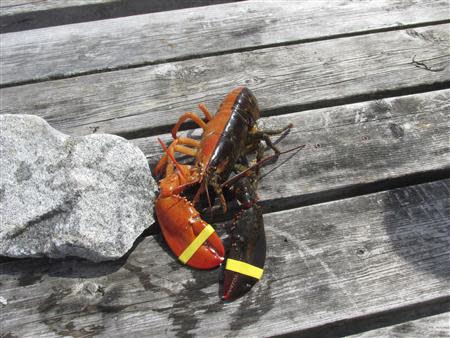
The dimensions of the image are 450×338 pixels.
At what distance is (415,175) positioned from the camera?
2.11 meters

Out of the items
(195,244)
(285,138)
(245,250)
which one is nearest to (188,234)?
(195,244)

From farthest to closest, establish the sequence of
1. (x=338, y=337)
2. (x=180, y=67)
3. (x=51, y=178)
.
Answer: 1. (x=180, y=67)
2. (x=51, y=178)
3. (x=338, y=337)

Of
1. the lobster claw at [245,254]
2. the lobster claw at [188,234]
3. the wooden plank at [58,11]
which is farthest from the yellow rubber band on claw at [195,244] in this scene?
the wooden plank at [58,11]

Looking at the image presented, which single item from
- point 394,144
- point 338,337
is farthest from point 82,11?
point 338,337

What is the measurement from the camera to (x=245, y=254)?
1767mm

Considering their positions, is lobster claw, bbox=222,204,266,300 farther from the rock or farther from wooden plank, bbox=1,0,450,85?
wooden plank, bbox=1,0,450,85

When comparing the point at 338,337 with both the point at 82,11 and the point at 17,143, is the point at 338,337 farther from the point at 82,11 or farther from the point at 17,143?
the point at 82,11

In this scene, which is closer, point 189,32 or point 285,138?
point 285,138

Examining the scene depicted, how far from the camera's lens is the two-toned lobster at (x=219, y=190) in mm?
1772

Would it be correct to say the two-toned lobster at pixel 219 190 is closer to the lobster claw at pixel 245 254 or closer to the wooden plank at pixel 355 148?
the lobster claw at pixel 245 254

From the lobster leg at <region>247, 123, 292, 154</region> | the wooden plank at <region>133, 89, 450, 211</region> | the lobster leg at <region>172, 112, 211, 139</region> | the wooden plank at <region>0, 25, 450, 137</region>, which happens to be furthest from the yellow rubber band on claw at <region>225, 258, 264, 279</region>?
the wooden plank at <region>0, 25, 450, 137</region>

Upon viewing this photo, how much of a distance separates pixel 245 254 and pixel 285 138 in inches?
30.8

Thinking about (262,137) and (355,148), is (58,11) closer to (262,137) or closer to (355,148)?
(262,137)

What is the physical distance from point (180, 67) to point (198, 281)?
1.43 metres
